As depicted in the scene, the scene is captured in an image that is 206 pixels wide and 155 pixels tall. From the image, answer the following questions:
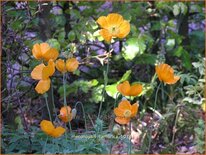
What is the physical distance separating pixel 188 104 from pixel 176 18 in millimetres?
934

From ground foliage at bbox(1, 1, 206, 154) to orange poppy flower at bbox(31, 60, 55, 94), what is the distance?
33 centimetres

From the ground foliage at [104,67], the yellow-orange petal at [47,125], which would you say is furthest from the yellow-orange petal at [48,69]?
the ground foliage at [104,67]

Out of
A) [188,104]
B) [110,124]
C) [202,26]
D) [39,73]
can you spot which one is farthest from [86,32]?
[202,26]

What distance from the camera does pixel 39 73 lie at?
1.44 meters

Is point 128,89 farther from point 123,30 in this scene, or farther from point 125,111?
point 123,30

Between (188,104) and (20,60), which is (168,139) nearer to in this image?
(188,104)

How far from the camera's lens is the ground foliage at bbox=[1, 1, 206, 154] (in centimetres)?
211

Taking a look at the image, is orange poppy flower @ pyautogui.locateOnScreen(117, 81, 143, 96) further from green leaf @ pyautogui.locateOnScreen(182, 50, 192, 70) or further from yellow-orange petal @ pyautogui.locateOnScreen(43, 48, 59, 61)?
green leaf @ pyautogui.locateOnScreen(182, 50, 192, 70)

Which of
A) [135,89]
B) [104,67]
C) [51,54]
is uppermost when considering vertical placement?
[51,54]

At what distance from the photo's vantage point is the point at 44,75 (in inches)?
55.1

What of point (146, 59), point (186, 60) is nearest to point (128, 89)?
point (146, 59)

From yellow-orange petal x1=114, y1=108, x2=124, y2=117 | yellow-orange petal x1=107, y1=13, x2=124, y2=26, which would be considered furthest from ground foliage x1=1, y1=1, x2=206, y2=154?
yellow-orange petal x1=107, y1=13, x2=124, y2=26

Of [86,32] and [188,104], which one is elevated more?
[86,32]

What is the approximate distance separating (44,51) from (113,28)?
23cm
